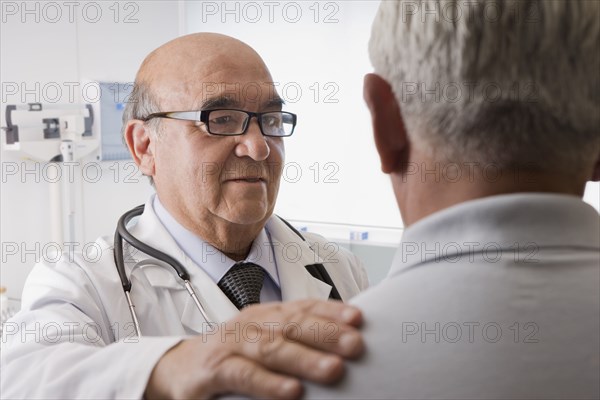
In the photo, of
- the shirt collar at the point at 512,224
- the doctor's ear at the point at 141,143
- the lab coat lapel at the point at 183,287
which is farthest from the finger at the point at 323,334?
the doctor's ear at the point at 141,143

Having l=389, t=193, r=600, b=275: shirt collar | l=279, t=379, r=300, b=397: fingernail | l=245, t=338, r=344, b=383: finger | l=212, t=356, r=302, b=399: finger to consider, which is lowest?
l=212, t=356, r=302, b=399: finger

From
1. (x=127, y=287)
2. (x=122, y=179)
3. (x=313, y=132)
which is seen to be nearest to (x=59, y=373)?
(x=127, y=287)

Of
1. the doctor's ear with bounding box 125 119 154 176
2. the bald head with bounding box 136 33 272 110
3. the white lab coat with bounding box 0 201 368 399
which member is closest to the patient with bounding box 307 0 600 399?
the white lab coat with bounding box 0 201 368 399

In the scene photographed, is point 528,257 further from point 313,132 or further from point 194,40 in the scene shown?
point 313,132

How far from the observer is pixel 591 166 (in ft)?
2.05

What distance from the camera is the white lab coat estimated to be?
0.88 meters

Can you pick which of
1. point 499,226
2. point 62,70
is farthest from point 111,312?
point 62,70

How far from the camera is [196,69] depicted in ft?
4.43

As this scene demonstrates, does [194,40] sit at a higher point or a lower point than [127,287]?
higher

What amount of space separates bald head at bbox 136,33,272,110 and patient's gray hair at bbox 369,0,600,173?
0.78m

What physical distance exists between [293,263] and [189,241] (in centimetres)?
24

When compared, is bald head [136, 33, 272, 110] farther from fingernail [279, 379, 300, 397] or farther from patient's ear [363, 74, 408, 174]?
fingernail [279, 379, 300, 397]

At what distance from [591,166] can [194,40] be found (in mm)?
977

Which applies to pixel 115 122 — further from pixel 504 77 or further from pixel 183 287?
pixel 504 77
